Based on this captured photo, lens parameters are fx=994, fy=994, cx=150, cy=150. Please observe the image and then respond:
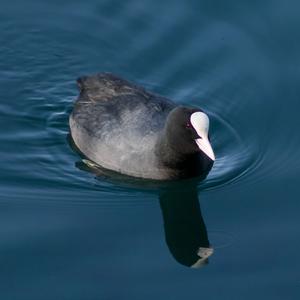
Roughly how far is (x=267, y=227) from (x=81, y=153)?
2.01 metres

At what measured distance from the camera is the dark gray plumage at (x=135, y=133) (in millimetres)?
8297

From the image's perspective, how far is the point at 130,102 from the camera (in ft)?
28.9

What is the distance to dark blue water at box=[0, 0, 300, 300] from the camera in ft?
24.1

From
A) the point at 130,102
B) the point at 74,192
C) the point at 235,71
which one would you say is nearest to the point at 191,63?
the point at 235,71

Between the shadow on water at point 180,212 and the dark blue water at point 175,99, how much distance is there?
0.07 ft

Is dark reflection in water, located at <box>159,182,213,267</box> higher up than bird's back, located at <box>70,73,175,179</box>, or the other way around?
bird's back, located at <box>70,73,175,179</box>

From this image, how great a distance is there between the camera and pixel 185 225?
807 cm

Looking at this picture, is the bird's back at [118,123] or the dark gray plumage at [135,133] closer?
the dark gray plumage at [135,133]

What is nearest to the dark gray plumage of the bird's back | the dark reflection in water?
the bird's back

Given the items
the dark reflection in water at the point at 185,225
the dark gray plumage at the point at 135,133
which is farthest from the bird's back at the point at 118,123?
the dark reflection in water at the point at 185,225

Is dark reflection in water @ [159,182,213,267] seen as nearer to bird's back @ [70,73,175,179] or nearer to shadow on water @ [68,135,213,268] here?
shadow on water @ [68,135,213,268]

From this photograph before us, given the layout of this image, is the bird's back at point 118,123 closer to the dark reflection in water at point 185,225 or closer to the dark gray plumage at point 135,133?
the dark gray plumage at point 135,133

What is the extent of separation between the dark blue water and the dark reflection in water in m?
0.02

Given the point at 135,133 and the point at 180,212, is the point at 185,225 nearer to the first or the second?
the point at 180,212
